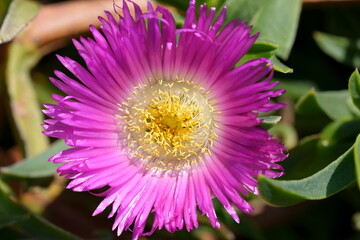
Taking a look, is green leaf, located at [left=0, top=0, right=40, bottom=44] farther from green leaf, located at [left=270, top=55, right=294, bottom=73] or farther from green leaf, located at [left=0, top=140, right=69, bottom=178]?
green leaf, located at [left=270, top=55, right=294, bottom=73]

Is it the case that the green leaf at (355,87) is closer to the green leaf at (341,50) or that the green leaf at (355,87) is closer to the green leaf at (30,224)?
the green leaf at (341,50)

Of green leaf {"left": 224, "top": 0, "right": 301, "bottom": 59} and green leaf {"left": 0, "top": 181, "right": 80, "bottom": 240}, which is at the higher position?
green leaf {"left": 224, "top": 0, "right": 301, "bottom": 59}

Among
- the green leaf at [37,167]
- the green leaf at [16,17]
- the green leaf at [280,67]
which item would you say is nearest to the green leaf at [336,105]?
the green leaf at [280,67]

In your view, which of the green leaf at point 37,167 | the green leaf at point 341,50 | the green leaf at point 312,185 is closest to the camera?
the green leaf at point 312,185

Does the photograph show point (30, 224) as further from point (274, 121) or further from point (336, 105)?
point (336, 105)

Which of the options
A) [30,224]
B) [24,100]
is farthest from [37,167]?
[24,100]

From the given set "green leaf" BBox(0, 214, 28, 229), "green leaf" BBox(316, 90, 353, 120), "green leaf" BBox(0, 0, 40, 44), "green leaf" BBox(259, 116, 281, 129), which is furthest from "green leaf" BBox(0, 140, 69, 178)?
"green leaf" BBox(316, 90, 353, 120)

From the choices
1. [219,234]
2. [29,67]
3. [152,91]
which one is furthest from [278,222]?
[29,67]
